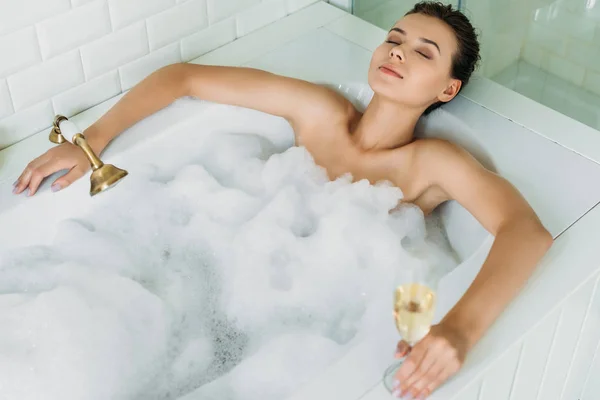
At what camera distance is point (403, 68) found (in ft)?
5.41

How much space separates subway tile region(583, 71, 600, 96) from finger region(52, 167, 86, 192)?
1.27 meters

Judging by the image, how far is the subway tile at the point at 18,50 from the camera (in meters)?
1.66

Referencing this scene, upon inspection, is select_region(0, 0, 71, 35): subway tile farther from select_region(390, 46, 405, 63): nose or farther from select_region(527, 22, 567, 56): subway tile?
select_region(527, 22, 567, 56): subway tile

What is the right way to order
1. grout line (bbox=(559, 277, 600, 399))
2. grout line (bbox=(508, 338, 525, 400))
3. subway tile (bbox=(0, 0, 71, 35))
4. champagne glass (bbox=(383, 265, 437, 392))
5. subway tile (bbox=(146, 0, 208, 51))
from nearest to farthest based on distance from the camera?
champagne glass (bbox=(383, 265, 437, 392)) → grout line (bbox=(508, 338, 525, 400)) → grout line (bbox=(559, 277, 600, 399)) → subway tile (bbox=(0, 0, 71, 35)) → subway tile (bbox=(146, 0, 208, 51))

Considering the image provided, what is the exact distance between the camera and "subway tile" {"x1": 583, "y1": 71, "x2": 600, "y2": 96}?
196 cm

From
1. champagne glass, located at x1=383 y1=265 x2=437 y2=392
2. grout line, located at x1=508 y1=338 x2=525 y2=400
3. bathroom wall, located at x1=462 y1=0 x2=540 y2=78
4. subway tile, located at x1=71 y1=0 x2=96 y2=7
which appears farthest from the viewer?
bathroom wall, located at x1=462 y1=0 x2=540 y2=78

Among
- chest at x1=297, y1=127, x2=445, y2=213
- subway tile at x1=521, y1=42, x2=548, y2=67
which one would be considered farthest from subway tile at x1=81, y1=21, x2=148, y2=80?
subway tile at x1=521, y1=42, x2=548, y2=67

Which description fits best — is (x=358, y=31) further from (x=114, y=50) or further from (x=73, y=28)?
(x=73, y=28)

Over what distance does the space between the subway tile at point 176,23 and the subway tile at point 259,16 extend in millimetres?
135

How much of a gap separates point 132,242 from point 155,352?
331 millimetres

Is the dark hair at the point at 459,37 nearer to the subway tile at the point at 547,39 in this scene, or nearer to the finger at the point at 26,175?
the subway tile at the point at 547,39

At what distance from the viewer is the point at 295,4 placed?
2.26m

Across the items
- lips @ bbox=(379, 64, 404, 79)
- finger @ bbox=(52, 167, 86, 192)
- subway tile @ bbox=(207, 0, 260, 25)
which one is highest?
lips @ bbox=(379, 64, 404, 79)

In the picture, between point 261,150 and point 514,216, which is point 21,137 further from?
point 514,216
